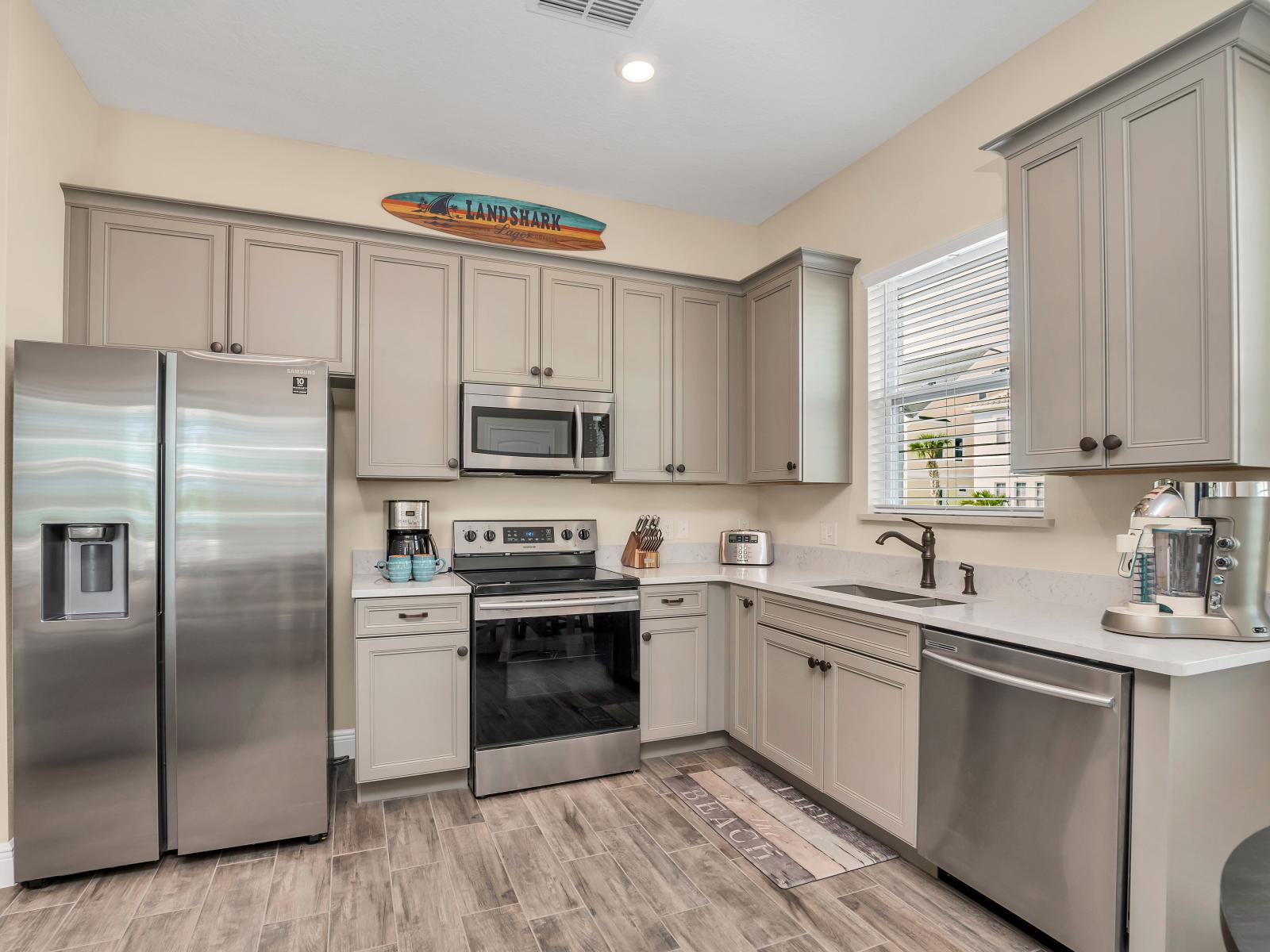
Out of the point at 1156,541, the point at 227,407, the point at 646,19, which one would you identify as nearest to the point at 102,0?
the point at 227,407

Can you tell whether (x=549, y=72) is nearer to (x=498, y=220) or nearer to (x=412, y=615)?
(x=498, y=220)

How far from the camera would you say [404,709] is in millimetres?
2861

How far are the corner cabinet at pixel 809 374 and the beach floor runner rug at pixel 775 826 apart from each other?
1.39m

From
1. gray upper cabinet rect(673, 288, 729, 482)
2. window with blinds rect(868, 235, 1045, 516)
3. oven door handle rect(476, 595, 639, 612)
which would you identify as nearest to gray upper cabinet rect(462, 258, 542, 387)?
gray upper cabinet rect(673, 288, 729, 482)

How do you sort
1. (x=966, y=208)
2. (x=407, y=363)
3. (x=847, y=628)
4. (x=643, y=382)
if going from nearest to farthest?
(x=847, y=628)
(x=966, y=208)
(x=407, y=363)
(x=643, y=382)

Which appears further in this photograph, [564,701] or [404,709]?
[564,701]

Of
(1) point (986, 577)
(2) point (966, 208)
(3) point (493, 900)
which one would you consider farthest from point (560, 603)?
(2) point (966, 208)

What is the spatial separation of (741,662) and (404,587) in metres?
1.55

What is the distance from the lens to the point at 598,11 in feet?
7.86

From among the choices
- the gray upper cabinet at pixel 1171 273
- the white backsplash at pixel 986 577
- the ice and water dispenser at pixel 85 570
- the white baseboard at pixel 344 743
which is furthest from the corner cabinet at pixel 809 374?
the ice and water dispenser at pixel 85 570

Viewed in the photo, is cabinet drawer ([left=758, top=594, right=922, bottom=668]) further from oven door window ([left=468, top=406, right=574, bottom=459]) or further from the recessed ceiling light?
the recessed ceiling light

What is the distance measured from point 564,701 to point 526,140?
8.39ft

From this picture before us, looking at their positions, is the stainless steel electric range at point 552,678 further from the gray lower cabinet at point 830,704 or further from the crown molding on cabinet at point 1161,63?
the crown molding on cabinet at point 1161,63

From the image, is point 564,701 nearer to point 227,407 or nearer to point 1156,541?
point 227,407
